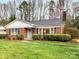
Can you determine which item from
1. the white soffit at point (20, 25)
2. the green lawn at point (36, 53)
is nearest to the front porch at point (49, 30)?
the white soffit at point (20, 25)

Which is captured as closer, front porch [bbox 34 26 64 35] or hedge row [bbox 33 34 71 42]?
hedge row [bbox 33 34 71 42]

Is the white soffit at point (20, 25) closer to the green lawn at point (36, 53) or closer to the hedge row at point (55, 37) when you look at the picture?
the hedge row at point (55, 37)

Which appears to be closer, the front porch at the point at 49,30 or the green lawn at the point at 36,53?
the green lawn at the point at 36,53

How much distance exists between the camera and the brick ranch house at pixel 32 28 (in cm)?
3562

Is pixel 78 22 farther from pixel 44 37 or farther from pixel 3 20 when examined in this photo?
pixel 3 20

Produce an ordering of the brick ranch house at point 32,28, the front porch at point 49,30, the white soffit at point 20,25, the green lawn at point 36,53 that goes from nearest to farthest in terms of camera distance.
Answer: the green lawn at point 36,53, the front porch at point 49,30, the brick ranch house at point 32,28, the white soffit at point 20,25

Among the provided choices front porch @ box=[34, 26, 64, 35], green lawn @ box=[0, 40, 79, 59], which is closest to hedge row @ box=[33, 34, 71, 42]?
front porch @ box=[34, 26, 64, 35]

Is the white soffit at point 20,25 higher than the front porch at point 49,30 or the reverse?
higher

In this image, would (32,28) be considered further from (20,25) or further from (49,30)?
(49,30)

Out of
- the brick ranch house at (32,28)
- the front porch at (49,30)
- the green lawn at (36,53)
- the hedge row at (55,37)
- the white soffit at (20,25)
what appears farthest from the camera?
the white soffit at (20,25)

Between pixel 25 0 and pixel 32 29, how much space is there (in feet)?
78.5

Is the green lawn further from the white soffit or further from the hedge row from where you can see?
the white soffit

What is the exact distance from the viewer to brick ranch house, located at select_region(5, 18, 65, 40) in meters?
35.6

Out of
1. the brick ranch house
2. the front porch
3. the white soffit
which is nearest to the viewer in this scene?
the front porch
